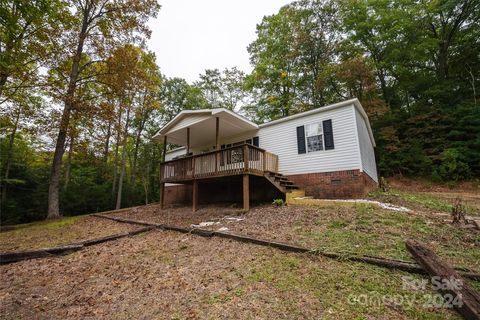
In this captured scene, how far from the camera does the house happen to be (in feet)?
27.6

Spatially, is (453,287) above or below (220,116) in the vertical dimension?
below

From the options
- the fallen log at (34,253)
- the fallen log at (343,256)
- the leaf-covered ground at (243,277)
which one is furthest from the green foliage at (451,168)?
the fallen log at (34,253)

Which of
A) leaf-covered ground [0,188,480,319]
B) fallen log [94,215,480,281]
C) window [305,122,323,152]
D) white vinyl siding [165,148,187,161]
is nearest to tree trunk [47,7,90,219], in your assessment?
white vinyl siding [165,148,187,161]

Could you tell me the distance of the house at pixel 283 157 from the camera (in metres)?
8.41

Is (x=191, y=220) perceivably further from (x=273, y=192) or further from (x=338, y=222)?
(x=338, y=222)

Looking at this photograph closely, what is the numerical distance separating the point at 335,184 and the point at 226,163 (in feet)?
15.2

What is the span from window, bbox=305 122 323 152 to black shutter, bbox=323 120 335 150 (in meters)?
0.18

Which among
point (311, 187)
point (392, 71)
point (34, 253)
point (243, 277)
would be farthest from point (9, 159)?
point (392, 71)

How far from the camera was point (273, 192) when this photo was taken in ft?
33.2

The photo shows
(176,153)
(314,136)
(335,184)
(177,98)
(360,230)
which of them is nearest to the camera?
(360,230)

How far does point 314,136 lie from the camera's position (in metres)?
9.41

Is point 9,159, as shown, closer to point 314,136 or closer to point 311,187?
point 311,187

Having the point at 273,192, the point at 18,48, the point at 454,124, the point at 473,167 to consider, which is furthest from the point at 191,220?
the point at 454,124

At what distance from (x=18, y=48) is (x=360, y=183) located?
52.2ft
